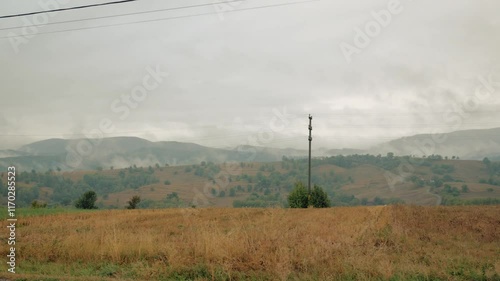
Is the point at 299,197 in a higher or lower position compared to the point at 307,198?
higher

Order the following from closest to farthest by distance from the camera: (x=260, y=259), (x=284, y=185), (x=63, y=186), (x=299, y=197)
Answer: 1. (x=260, y=259)
2. (x=299, y=197)
3. (x=63, y=186)
4. (x=284, y=185)

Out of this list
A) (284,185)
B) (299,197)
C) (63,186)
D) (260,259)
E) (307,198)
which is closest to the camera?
(260,259)

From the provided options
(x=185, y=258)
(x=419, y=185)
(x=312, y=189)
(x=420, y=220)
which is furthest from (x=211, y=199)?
(x=185, y=258)

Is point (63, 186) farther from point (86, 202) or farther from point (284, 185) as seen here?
point (284, 185)

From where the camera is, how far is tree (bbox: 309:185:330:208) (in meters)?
55.3

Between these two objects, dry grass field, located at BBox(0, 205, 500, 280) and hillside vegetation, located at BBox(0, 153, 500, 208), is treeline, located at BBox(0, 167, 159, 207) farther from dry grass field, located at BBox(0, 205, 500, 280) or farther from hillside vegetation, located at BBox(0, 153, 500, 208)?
dry grass field, located at BBox(0, 205, 500, 280)

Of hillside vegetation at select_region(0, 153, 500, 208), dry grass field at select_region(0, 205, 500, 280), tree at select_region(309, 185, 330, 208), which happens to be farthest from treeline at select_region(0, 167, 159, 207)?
dry grass field at select_region(0, 205, 500, 280)

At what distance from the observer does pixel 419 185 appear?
16188 cm

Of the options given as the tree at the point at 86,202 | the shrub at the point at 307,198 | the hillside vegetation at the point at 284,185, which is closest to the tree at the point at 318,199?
the shrub at the point at 307,198

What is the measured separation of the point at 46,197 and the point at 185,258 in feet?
479

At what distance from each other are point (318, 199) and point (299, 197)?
2726 mm

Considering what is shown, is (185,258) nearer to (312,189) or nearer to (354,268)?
(354,268)

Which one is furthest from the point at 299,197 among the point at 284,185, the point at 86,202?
the point at 284,185

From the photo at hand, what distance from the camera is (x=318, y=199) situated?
183ft
